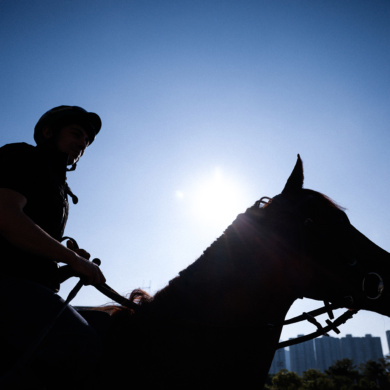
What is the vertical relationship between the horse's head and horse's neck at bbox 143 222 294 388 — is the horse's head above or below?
above

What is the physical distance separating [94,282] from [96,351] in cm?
48

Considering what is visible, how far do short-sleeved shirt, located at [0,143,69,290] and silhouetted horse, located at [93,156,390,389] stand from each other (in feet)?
2.99

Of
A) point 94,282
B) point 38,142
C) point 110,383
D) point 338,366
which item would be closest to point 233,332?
point 110,383

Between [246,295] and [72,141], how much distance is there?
2.37 metres

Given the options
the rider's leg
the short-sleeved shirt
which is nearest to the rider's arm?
the short-sleeved shirt

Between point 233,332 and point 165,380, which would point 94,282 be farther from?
point 233,332

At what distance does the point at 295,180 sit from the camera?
3.36m

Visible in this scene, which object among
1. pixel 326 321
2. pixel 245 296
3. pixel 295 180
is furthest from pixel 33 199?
pixel 326 321

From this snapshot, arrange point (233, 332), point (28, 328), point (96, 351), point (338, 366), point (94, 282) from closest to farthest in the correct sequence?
1. point (28, 328)
2. point (96, 351)
3. point (94, 282)
4. point (233, 332)
5. point (338, 366)

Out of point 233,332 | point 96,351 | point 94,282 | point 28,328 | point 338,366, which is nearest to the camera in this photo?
point 28,328

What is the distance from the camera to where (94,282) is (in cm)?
206

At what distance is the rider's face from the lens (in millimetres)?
2684

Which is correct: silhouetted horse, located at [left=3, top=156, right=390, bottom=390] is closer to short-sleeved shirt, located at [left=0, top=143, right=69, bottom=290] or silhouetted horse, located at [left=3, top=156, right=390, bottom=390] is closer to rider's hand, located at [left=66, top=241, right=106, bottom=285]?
rider's hand, located at [left=66, top=241, right=106, bottom=285]

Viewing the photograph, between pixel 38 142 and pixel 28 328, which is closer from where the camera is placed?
pixel 28 328
